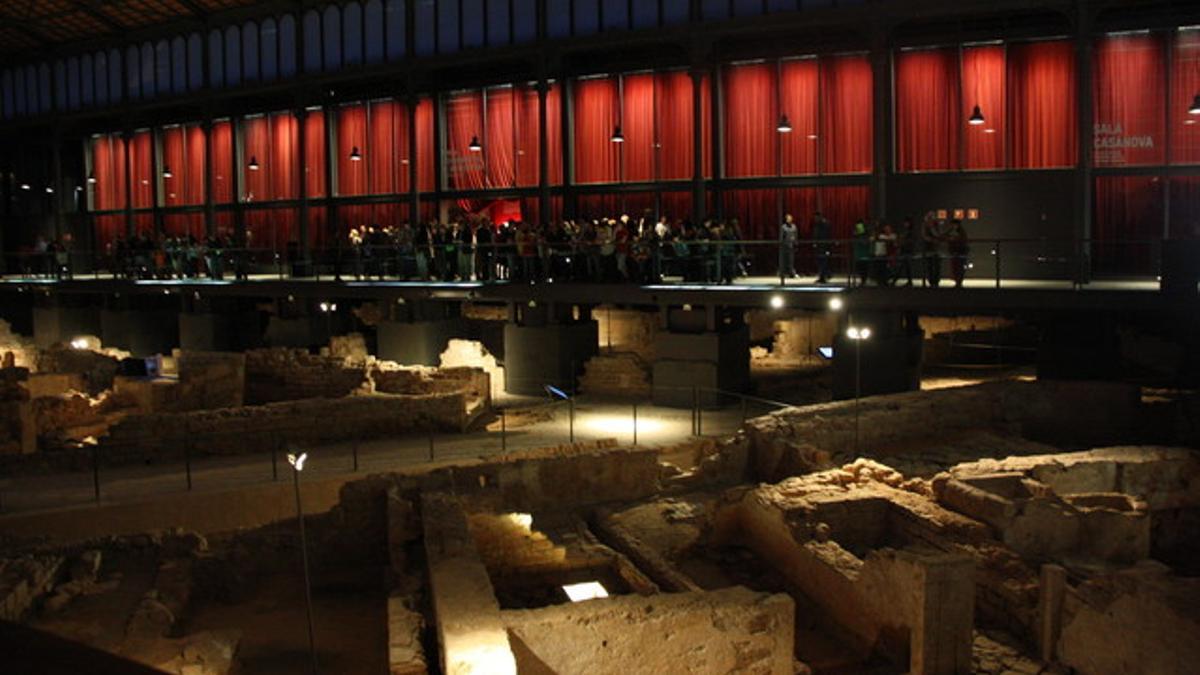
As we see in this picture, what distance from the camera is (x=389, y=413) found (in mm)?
22953

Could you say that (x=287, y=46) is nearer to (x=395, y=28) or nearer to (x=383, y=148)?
(x=395, y=28)

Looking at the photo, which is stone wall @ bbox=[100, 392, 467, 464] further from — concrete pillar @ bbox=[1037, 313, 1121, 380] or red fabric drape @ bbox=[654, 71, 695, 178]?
concrete pillar @ bbox=[1037, 313, 1121, 380]

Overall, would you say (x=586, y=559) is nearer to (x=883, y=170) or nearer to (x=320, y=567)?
(x=320, y=567)

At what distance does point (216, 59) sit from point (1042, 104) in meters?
27.9

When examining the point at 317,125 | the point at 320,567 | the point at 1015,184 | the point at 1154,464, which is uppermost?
the point at 317,125

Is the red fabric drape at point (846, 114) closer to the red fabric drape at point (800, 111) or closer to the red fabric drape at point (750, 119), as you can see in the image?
the red fabric drape at point (800, 111)

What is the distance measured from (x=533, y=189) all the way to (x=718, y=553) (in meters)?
18.9

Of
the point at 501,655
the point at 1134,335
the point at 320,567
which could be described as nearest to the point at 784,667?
the point at 501,655

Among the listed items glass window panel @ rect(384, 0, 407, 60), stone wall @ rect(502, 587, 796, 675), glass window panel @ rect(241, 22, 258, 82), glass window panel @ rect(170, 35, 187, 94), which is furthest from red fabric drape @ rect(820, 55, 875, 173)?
glass window panel @ rect(170, 35, 187, 94)

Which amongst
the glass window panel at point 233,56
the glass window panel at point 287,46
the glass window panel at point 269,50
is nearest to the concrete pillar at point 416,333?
the glass window panel at point 287,46

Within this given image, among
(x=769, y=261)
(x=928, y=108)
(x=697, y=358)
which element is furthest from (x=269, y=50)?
(x=928, y=108)

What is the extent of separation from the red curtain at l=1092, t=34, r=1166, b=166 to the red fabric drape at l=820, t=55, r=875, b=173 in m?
5.23

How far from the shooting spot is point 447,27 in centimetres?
3447

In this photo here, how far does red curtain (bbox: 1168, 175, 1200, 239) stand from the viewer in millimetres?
25203
